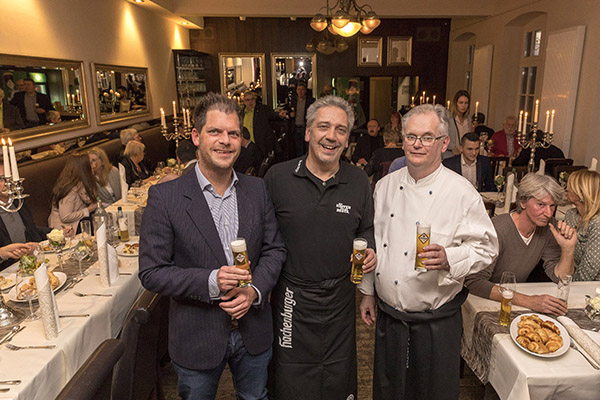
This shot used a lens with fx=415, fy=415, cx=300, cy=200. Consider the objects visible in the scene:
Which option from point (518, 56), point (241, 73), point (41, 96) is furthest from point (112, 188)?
point (518, 56)

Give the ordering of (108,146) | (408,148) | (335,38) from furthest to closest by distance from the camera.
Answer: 1. (335,38)
2. (108,146)
3. (408,148)

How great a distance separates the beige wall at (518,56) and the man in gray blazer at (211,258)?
5859mm

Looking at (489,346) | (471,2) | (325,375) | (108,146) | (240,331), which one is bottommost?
(325,375)

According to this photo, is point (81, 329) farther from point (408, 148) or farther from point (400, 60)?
point (400, 60)

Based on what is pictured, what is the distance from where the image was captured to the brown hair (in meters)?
3.55

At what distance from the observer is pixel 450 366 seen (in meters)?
1.96

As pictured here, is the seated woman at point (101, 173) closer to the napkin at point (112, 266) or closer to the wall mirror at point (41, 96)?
the wall mirror at point (41, 96)

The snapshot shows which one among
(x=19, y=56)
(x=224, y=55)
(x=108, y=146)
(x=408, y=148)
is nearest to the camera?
(x=408, y=148)

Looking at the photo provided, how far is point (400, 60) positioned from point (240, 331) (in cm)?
1076

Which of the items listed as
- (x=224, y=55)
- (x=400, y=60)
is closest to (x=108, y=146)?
(x=224, y=55)

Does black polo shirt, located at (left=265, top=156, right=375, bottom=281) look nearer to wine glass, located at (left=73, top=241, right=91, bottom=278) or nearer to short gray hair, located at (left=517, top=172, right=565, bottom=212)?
Answer: short gray hair, located at (left=517, top=172, right=565, bottom=212)

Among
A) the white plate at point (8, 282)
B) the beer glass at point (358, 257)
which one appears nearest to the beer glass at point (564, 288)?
the beer glass at point (358, 257)

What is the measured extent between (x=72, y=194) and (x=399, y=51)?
31.7 feet

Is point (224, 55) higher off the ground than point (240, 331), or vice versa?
point (224, 55)
